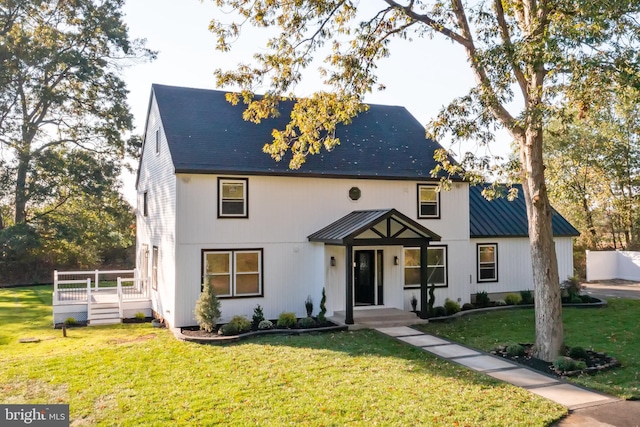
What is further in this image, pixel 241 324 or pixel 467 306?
pixel 467 306

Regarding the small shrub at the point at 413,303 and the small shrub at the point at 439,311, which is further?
the small shrub at the point at 413,303

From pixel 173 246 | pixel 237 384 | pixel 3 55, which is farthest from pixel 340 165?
pixel 3 55

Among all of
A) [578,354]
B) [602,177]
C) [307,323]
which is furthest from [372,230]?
[602,177]

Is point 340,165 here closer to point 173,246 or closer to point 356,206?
point 356,206

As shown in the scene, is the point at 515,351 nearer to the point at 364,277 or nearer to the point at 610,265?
the point at 364,277

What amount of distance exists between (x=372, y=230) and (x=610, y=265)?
19473 millimetres

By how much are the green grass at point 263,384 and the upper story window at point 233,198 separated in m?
3.82

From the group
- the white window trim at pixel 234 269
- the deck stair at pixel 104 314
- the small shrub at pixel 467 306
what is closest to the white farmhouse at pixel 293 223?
the white window trim at pixel 234 269

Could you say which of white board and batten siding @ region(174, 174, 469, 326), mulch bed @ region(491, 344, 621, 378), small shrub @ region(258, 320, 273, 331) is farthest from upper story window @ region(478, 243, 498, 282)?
small shrub @ region(258, 320, 273, 331)

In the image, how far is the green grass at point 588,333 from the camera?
8.81 m

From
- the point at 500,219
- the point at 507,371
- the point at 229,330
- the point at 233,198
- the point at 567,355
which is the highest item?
the point at 233,198

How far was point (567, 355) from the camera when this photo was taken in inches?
403

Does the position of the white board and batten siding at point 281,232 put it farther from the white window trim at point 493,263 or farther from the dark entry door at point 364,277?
the white window trim at point 493,263

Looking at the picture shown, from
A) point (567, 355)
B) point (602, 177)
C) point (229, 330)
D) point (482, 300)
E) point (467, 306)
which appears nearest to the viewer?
point (567, 355)
